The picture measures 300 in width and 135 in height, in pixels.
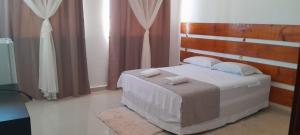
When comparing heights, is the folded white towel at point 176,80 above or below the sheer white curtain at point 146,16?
below

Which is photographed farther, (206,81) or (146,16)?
(146,16)

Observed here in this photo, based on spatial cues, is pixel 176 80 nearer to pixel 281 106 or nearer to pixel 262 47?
pixel 262 47

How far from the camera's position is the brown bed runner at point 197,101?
2.68 metres

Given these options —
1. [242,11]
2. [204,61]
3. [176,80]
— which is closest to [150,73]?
[176,80]

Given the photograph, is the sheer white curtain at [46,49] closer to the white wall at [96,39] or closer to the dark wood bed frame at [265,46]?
the white wall at [96,39]

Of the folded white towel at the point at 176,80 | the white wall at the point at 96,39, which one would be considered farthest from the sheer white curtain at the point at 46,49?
the folded white towel at the point at 176,80

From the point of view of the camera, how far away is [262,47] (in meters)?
3.68

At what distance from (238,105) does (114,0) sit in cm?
262

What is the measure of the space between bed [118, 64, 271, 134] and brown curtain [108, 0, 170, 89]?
0.77 m

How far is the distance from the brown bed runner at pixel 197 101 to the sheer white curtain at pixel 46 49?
1725 millimetres

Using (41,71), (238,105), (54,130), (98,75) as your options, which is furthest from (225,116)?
(41,71)

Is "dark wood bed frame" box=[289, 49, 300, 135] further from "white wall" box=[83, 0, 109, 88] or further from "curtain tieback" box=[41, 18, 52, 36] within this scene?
"white wall" box=[83, 0, 109, 88]

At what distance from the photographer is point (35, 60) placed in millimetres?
3729

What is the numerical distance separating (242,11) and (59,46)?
294 centimetres
